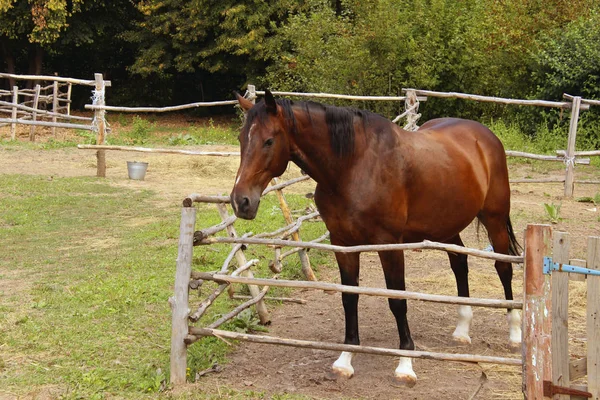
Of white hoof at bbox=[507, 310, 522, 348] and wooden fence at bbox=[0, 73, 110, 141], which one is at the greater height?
wooden fence at bbox=[0, 73, 110, 141]

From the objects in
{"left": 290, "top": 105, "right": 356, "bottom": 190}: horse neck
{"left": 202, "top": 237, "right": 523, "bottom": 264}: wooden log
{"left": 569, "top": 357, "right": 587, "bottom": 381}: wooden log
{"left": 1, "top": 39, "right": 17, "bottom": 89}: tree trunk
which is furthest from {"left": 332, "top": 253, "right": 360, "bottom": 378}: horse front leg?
{"left": 1, "top": 39, "right": 17, "bottom": 89}: tree trunk

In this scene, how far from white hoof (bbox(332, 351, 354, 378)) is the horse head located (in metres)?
1.16

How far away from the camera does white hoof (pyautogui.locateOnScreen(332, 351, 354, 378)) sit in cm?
429

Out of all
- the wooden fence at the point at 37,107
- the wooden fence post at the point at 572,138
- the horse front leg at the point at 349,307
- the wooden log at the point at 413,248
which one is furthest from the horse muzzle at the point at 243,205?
the wooden fence at the point at 37,107

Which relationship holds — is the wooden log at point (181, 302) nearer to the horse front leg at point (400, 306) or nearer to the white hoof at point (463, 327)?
the horse front leg at point (400, 306)

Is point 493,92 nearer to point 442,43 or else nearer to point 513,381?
point 442,43

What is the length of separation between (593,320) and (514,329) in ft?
5.63

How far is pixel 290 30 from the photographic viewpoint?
20.9 metres

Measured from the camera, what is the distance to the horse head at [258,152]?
12.4 ft

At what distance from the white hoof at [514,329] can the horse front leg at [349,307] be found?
1.24 metres

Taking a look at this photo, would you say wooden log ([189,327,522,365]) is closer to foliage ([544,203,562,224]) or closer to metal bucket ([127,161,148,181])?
foliage ([544,203,562,224])

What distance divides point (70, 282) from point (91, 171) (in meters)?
7.47

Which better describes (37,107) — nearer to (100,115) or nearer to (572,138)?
(100,115)

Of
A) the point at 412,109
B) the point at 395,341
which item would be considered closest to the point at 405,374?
the point at 395,341
